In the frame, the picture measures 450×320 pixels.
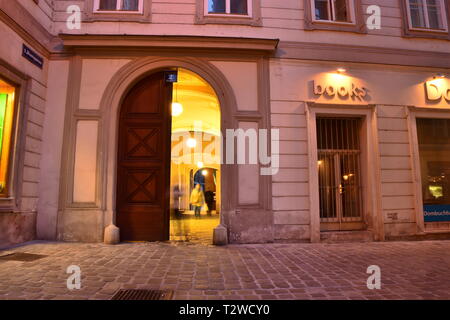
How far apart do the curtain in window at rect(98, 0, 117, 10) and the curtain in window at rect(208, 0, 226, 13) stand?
2555 millimetres

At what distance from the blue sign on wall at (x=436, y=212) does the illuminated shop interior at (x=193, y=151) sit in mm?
5848

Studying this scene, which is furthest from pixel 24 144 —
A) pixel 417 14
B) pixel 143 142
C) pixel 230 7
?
pixel 417 14

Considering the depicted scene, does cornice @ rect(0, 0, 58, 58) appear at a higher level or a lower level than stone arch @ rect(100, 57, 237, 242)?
higher

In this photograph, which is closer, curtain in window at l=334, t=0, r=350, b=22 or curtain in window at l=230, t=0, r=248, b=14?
curtain in window at l=230, t=0, r=248, b=14

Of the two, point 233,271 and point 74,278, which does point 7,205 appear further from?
point 233,271

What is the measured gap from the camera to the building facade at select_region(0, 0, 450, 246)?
21.0ft

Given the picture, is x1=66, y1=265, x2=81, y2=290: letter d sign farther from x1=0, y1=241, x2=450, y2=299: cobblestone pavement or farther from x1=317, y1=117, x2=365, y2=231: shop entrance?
x1=317, y1=117, x2=365, y2=231: shop entrance

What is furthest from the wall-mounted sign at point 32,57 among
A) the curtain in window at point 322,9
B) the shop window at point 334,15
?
the curtain in window at point 322,9

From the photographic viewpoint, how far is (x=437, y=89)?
7652 mm

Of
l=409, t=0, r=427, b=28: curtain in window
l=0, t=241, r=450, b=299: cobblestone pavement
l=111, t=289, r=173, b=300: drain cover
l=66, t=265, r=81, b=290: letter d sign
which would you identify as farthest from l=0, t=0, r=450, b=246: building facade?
l=111, t=289, r=173, b=300: drain cover

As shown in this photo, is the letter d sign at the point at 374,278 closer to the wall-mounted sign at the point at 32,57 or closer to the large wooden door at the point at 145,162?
the large wooden door at the point at 145,162

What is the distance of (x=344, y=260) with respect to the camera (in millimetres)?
4879

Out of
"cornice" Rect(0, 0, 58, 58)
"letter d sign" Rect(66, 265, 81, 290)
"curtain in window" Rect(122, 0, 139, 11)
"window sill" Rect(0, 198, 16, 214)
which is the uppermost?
"curtain in window" Rect(122, 0, 139, 11)

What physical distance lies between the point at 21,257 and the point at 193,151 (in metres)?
14.1
